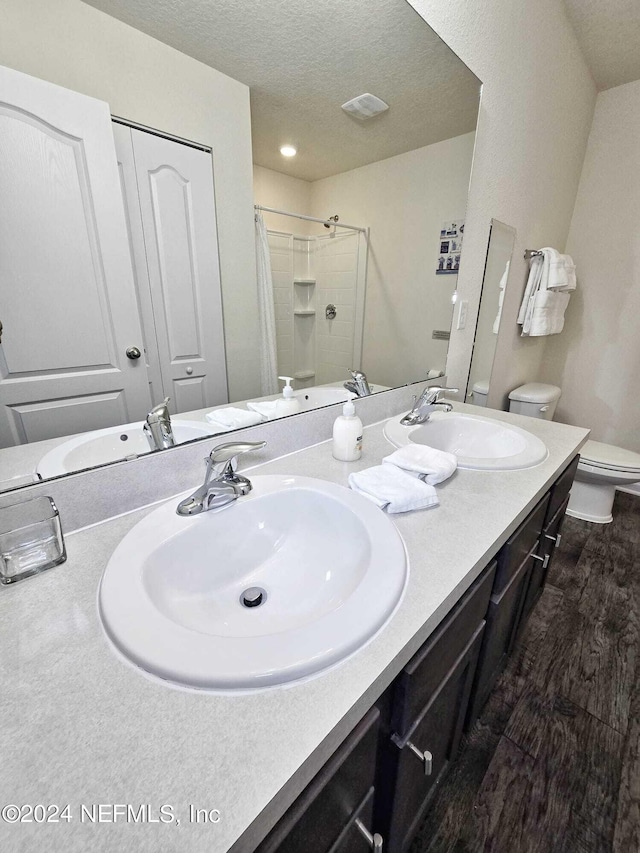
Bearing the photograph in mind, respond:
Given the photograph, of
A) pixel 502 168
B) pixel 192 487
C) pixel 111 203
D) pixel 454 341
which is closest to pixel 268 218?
pixel 111 203

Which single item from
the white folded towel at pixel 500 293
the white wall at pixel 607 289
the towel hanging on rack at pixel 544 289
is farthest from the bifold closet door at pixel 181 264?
the white wall at pixel 607 289

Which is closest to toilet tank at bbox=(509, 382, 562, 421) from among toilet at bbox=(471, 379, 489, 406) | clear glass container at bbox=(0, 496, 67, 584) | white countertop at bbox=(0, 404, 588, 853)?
toilet at bbox=(471, 379, 489, 406)

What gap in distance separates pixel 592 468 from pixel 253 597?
210 cm

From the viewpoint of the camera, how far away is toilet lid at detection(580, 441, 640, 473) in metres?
1.91

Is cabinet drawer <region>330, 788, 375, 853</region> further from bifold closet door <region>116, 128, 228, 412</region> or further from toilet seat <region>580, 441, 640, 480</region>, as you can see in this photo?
toilet seat <region>580, 441, 640, 480</region>

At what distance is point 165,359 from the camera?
75cm

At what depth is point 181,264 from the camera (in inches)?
28.7

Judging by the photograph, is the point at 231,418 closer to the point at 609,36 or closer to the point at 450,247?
the point at 450,247

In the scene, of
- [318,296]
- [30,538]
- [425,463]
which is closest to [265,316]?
[318,296]

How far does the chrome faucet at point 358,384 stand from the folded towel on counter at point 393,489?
423 millimetres

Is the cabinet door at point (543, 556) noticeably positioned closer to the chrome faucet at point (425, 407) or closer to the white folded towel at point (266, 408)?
the chrome faucet at point (425, 407)

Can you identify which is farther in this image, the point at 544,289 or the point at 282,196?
the point at 544,289

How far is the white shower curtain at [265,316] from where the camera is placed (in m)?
0.85

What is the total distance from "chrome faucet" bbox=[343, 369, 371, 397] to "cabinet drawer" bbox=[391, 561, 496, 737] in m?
0.66
